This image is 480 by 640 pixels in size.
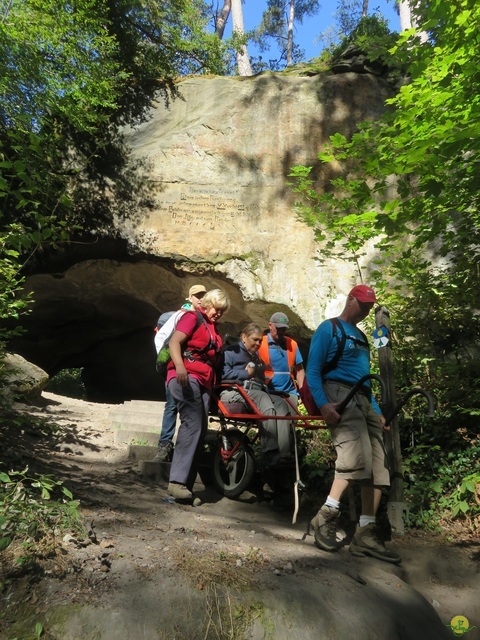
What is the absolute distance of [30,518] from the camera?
3080mm

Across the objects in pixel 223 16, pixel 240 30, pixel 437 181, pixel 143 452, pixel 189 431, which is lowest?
pixel 143 452

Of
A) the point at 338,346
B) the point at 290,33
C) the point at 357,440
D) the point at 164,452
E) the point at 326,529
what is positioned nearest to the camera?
the point at 357,440

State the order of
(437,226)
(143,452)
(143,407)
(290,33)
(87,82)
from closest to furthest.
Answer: (437,226) → (143,452) → (87,82) → (143,407) → (290,33)

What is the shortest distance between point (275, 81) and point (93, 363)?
34.0 feet

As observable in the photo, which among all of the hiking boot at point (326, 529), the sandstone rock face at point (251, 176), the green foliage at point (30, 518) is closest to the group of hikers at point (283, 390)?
the hiking boot at point (326, 529)

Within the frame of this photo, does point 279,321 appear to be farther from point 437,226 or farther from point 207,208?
point 207,208

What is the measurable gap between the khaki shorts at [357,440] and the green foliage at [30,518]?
1880 mm

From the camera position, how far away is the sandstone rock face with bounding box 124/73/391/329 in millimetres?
9617

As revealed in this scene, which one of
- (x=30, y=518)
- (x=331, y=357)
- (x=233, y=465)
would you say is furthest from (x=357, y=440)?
(x=30, y=518)

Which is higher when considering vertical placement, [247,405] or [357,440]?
[247,405]

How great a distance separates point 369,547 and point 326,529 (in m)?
0.35

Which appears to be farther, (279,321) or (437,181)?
(279,321)

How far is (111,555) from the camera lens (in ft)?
10.4

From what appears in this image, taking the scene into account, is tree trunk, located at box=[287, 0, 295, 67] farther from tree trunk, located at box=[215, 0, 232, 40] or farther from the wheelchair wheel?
the wheelchair wheel
